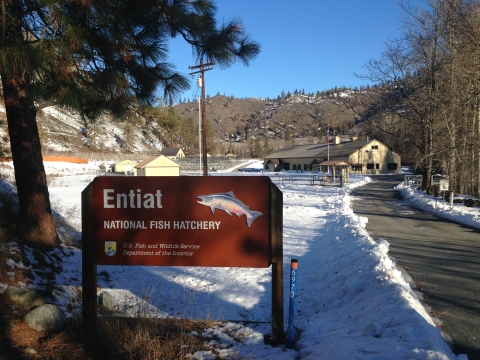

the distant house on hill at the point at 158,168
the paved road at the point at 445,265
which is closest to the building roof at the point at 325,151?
the distant house on hill at the point at 158,168

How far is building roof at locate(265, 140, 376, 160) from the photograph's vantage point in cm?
6981

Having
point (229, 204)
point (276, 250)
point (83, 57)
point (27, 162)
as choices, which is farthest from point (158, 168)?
point (276, 250)

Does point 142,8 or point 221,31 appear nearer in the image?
point 142,8

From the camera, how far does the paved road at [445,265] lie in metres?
4.80

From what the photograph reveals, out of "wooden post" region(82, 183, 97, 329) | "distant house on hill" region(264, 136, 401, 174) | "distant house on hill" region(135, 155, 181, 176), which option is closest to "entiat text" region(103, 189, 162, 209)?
"wooden post" region(82, 183, 97, 329)

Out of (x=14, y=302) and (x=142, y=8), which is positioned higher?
(x=142, y=8)

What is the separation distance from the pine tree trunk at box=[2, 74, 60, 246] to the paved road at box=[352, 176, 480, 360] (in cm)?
668

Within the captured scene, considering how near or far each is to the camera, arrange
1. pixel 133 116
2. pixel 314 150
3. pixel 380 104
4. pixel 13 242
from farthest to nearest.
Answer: pixel 314 150 → pixel 380 104 → pixel 133 116 → pixel 13 242

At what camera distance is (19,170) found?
6664mm

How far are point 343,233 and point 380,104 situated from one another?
21617mm

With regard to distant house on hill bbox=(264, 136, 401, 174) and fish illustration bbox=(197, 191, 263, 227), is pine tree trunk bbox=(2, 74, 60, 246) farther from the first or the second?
distant house on hill bbox=(264, 136, 401, 174)

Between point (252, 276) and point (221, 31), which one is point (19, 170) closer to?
point (221, 31)

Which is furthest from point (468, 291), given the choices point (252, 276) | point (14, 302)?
point (14, 302)

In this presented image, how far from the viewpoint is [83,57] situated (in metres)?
5.92
